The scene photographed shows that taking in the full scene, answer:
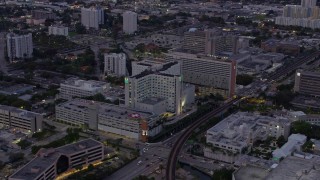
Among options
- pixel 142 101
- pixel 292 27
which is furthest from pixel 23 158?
pixel 292 27

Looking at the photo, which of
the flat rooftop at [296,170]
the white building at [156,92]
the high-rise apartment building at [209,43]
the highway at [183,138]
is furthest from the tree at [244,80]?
the flat rooftop at [296,170]

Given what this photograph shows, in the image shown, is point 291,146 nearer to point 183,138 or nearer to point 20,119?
point 183,138

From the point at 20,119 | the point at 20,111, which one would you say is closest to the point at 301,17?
the point at 20,111

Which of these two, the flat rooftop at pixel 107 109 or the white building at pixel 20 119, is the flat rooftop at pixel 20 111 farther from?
the flat rooftop at pixel 107 109

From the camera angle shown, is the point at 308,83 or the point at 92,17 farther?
the point at 92,17

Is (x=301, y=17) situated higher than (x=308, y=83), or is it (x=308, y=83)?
(x=301, y=17)

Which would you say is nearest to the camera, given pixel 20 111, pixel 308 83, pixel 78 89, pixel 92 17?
pixel 20 111
